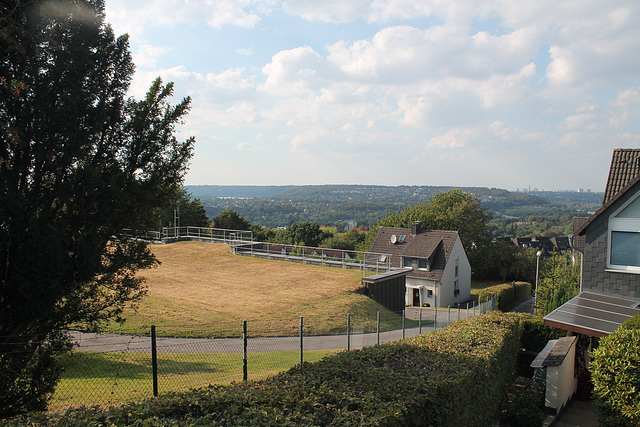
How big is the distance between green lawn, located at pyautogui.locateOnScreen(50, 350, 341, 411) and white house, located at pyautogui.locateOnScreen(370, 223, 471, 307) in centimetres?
3032

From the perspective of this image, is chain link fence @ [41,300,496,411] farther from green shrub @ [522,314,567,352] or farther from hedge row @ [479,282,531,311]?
hedge row @ [479,282,531,311]

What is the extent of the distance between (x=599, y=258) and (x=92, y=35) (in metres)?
14.9

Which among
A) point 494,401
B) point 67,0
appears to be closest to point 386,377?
point 494,401

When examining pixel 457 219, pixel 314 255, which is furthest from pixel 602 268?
pixel 457 219

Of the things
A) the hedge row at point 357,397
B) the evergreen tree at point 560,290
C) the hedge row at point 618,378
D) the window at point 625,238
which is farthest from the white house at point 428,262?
the hedge row at point 357,397

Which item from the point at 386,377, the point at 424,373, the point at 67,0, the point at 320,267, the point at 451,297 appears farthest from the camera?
the point at 451,297

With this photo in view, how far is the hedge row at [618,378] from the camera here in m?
7.84

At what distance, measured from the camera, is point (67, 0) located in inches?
300

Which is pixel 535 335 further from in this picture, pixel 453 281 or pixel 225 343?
pixel 453 281

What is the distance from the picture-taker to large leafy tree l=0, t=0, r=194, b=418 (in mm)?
6621

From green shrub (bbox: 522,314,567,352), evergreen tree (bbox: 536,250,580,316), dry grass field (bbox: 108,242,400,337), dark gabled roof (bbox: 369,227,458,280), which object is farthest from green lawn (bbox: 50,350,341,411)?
dark gabled roof (bbox: 369,227,458,280)

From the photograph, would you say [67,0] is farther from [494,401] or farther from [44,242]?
[494,401]

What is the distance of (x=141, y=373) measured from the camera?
35.0 ft

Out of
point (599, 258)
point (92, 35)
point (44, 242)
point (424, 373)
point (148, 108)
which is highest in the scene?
point (92, 35)
